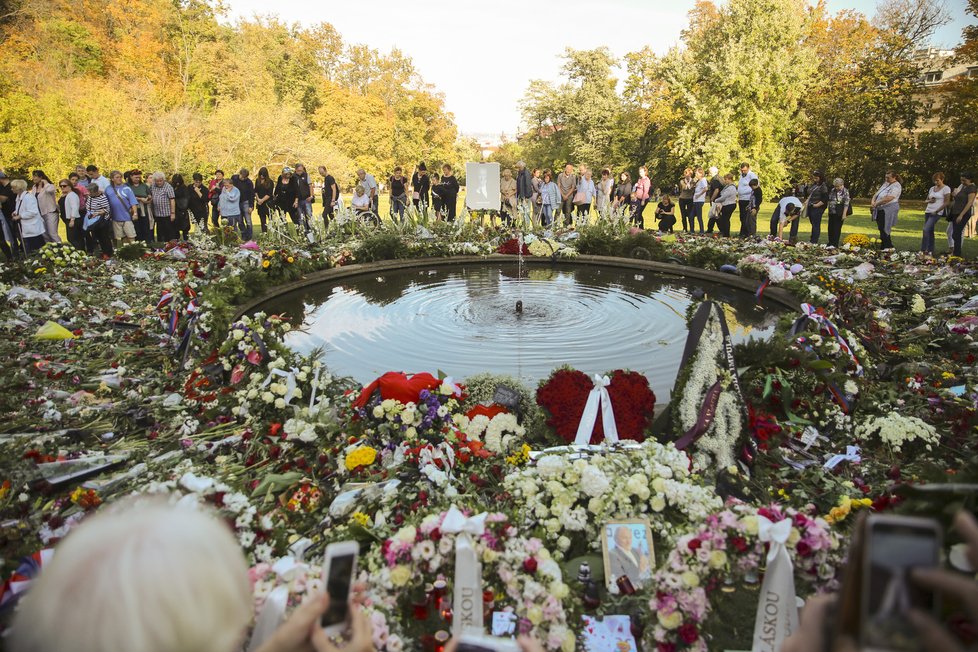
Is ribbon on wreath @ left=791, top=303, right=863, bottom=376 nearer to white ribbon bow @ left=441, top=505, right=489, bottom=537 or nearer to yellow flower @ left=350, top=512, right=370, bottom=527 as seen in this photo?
white ribbon bow @ left=441, top=505, right=489, bottom=537

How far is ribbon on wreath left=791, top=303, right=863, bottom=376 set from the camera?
5.09 meters

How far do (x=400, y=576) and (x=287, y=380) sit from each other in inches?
106

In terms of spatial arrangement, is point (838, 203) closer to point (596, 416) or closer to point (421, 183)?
point (421, 183)

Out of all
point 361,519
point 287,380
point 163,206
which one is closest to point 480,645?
point 361,519

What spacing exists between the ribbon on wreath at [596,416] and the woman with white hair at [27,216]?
1140 centimetres

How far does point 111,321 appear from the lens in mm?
7336

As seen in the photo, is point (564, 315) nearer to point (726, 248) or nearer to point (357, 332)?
point (357, 332)

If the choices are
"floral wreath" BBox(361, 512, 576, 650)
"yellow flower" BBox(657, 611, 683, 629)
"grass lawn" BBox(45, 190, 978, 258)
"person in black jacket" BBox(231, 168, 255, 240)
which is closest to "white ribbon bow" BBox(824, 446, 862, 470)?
"yellow flower" BBox(657, 611, 683, 629)

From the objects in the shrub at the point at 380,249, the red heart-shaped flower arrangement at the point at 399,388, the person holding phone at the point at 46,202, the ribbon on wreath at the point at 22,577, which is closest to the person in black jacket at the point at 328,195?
the shrub at the point at 380,249

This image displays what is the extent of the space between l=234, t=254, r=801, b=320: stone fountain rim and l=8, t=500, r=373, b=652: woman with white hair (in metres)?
7.58

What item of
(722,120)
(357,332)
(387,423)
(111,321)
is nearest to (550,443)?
(387,423)

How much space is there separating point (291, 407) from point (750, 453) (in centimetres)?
339

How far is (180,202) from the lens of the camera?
14.2 meters

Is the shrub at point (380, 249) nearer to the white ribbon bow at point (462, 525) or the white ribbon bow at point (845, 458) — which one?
the white ribbon bow at point (845, 458)
